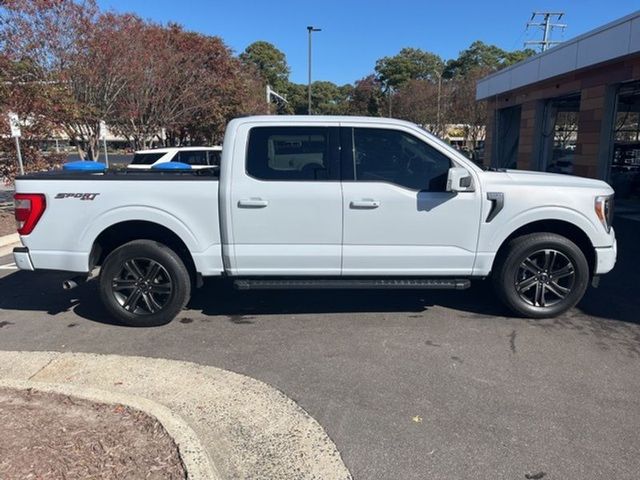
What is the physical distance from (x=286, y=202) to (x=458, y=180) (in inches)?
60.8

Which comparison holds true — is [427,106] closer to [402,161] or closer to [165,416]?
[402,161]

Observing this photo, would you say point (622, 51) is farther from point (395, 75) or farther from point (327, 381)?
point (395, 75)

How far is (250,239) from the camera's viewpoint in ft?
15.9

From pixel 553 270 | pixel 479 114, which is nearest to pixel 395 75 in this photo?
pixel 479 114

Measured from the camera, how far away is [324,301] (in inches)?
231

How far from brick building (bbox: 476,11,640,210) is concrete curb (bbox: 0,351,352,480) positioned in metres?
12.0

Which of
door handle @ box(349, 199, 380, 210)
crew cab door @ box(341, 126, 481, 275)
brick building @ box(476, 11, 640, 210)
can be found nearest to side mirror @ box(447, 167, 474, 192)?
crew cab door @ box(341, 126, 481, 275)

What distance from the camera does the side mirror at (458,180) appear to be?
464cm

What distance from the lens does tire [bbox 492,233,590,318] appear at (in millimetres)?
5008

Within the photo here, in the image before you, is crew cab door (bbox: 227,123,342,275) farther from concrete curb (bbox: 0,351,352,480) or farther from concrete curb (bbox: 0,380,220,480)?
concrete curb (bbox: 0,380,220,480)

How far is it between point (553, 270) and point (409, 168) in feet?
5.73

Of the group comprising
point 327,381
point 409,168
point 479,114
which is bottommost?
point 327,381

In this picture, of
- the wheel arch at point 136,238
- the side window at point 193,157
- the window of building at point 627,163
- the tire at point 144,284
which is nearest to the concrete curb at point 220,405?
the tire at point 144,284

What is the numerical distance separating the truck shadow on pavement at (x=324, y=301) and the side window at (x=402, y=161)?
1.44 meters
